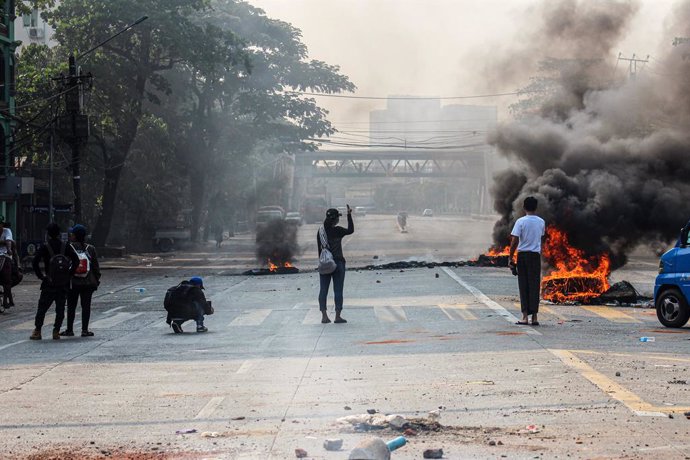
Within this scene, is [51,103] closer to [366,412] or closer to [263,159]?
[366,412]

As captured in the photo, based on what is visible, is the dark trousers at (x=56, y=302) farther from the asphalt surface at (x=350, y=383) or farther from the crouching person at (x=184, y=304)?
the crouching person at (x=184, y=304)

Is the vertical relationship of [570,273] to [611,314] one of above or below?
above

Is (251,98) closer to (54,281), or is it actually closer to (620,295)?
(620,295)

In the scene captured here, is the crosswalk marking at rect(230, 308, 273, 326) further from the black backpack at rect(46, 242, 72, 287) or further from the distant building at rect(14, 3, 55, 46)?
the distant building at rect(14, 3, 55, 46)

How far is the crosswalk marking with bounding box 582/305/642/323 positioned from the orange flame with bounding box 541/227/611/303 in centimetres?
117

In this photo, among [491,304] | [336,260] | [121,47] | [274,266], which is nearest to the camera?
[336,260]

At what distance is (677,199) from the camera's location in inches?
1056

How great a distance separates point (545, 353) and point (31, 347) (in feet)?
22.9

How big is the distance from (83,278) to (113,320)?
3.13 metres

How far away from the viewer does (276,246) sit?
37.8 m

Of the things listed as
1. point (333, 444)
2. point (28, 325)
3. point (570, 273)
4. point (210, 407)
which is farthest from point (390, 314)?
point (333, 444)

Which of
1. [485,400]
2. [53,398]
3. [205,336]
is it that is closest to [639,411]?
[485,400]

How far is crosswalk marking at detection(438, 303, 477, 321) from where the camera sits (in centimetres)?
1734

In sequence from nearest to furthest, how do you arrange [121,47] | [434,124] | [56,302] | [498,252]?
[56,302] → [498,252] → [121,47] → [434,124]
